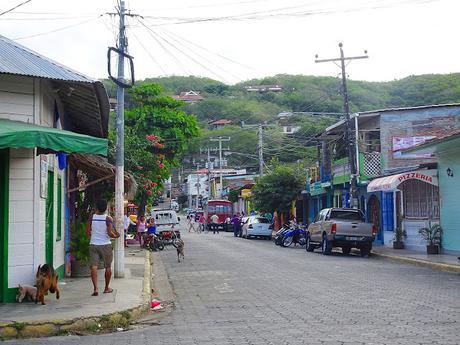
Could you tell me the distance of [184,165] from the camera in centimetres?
12231

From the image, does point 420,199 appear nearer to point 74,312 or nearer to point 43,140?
point 74,312

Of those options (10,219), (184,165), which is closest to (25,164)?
(10,219)

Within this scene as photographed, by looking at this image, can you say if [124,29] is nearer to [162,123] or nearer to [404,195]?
[404,195]

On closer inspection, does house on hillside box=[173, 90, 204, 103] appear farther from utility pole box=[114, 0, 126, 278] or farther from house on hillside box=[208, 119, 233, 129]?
utility pole box=[114, 0, 126, 278]

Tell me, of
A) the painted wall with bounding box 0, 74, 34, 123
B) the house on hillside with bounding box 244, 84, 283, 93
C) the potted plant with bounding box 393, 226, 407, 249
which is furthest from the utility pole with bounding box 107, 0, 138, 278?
the house on hillside with bounding box 244, 84, 283, 93

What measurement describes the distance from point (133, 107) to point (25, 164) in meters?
27.2

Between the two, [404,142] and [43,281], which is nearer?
[43,281]

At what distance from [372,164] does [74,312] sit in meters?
26.2

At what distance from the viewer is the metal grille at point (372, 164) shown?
3416 centimetres

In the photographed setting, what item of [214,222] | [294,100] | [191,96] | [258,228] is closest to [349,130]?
[258,228]

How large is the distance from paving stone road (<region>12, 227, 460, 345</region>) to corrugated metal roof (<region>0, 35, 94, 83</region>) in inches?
179

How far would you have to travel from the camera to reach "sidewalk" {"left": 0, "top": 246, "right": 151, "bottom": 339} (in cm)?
922

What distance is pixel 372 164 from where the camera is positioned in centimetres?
3431

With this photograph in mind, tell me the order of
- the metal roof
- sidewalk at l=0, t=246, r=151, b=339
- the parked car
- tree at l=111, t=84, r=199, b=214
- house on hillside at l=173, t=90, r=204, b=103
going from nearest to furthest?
sidewalk at l=0, t=246, r=151, b=339 → the metal roof → tree at l=111, t=84, r=199, b=214 → the parked car → house on hillside at l=173, t=90, r=204, b=103
